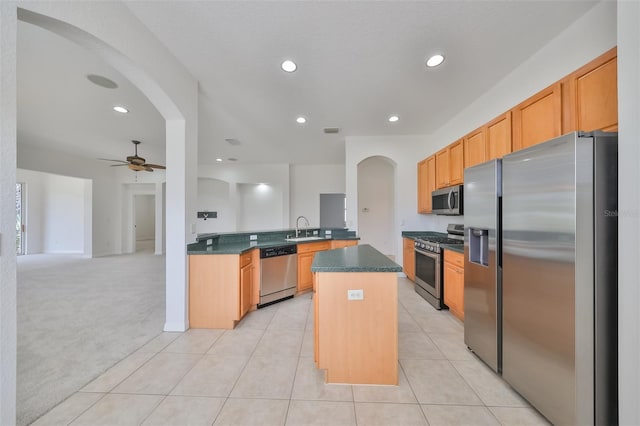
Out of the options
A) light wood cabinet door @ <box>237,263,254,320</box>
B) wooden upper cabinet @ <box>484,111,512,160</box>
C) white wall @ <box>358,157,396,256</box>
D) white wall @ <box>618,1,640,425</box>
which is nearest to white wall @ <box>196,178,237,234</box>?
white wall @ <box>358,157,396,256</box>

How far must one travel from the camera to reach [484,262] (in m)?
1.91

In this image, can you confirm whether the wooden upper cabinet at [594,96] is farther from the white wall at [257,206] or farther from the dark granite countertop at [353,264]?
the white wall at [257,206]

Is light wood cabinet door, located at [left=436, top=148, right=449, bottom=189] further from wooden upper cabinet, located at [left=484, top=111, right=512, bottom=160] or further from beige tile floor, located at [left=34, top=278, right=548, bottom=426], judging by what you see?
beige tile floor, located at [left=34, top=278, right=548, bottom=426]

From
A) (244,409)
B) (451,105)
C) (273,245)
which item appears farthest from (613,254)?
(273,245)

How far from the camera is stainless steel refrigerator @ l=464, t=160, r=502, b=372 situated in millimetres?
1777

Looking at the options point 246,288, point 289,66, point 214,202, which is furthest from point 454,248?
point 214,202

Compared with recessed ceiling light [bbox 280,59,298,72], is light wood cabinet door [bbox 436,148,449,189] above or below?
below

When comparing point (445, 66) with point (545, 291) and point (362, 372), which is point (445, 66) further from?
point (362, 372)

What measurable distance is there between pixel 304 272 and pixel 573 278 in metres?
3.07

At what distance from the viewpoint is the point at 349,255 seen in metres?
2.07

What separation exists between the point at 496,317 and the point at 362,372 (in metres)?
1.13

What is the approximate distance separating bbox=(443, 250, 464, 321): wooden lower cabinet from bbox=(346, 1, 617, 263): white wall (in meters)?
1.07

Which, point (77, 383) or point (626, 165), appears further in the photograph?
point (77, 383)

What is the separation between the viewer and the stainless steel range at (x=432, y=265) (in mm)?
3039
